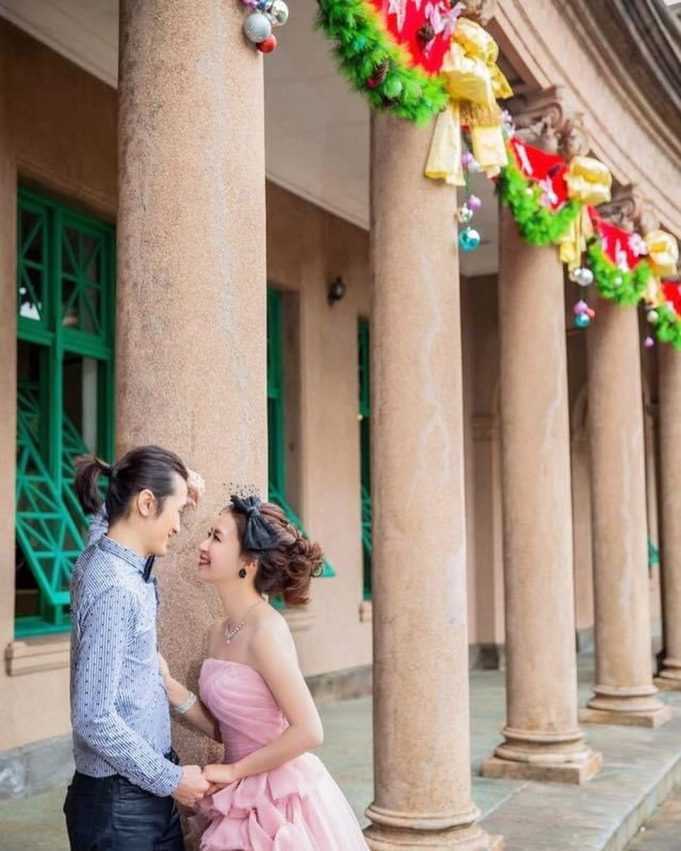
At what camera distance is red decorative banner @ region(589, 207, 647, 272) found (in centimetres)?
1016

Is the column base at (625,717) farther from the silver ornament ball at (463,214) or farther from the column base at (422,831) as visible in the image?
the silver ornament ball at (463,214)

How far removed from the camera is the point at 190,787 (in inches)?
128

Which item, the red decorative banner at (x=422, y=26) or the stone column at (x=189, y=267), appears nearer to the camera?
the stone column at (x=189, y=267)

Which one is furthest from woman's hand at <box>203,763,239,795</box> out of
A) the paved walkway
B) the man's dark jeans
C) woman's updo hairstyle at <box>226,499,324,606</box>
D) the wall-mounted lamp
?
the wall-mounted lamp

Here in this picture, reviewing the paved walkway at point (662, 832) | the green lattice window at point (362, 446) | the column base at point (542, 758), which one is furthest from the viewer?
the green lattice window at point (362, 446)

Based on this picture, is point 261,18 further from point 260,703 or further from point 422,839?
point 422,839

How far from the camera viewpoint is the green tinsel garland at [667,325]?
1248 cm

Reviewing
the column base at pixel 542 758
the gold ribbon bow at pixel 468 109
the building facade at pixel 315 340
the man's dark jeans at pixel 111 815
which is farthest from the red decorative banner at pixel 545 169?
the man's dark jeans at pixel 111 815

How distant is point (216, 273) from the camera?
156 inches

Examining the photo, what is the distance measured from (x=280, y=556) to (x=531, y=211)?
5.27m

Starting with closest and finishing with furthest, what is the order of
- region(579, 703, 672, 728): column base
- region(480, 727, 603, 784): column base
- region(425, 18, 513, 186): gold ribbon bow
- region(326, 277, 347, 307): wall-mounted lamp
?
region(425, 18, 513, 186): gold ribbon bow < region(480, 727, 603, 784): column base < region(579, 703, 672, 728): column base < region(326, 277, 347, 307): wall-mounted lamp

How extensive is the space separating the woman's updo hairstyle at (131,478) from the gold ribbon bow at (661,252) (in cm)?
860

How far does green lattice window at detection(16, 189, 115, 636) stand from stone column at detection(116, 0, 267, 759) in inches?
187

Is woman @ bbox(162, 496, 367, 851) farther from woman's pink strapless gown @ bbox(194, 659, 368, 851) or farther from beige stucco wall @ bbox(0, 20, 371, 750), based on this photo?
beige stucco wall @ bbox(0, 20, 371, 750)
